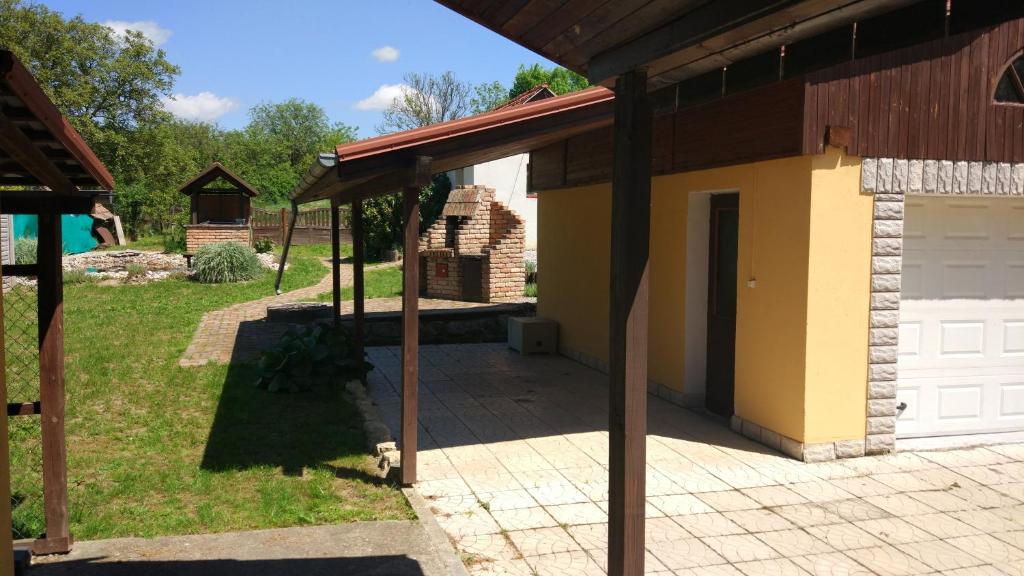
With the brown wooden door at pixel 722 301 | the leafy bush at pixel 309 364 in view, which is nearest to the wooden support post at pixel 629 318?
the brown wooden door at pixel 722 301

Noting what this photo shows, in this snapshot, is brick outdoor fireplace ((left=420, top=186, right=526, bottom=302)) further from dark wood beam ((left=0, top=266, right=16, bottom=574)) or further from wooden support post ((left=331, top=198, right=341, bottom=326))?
dark wood beam ((left=0, top=266, right=16, bottom=574))

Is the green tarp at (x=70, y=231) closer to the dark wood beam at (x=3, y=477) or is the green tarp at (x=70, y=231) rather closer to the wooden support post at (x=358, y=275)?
the wooden support post at (x=358, y=275)

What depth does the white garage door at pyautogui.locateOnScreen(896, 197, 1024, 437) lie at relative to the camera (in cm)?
709

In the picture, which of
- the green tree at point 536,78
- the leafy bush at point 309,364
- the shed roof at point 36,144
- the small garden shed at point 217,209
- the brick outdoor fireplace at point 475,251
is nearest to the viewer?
the shed roof at point 36,144

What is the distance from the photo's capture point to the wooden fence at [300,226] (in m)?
30.8

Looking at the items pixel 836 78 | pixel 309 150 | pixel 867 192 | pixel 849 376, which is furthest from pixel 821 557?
pixel 309 150

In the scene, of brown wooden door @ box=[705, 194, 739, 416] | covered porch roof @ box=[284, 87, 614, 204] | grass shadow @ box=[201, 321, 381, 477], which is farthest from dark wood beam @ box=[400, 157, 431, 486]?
brown wooden door @ box=[705, 194, 739, 416]

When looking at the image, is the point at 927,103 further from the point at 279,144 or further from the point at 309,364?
the point at 279,144

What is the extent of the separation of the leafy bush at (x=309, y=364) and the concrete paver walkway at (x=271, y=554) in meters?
4.05

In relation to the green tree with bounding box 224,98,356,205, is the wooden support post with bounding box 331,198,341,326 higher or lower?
lower

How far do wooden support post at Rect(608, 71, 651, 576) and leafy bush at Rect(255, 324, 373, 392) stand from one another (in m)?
6.25

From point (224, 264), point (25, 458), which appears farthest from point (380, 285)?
point (25, 458)

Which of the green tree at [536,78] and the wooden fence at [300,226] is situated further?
the green tree at [536,78]

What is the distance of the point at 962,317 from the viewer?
725 centimetres
